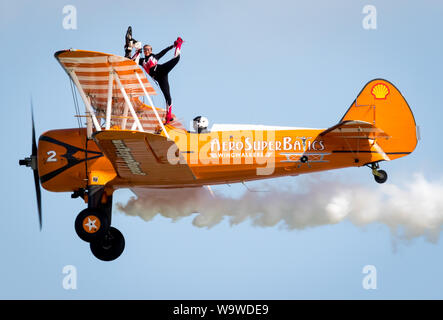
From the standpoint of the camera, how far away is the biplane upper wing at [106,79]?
15.5 meters

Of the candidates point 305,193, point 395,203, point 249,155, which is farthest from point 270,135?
point 395,203

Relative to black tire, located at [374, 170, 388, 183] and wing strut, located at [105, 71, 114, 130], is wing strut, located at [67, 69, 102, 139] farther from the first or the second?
black tire, located at [374, 170, 388, 183]

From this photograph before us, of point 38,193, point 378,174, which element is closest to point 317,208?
point 378,174

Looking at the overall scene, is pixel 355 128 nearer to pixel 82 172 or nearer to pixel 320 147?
pixel 320 147

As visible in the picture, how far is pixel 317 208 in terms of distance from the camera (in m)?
17.5

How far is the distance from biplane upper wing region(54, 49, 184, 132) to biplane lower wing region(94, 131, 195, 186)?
25.2 inches

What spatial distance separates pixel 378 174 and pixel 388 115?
3.57ft

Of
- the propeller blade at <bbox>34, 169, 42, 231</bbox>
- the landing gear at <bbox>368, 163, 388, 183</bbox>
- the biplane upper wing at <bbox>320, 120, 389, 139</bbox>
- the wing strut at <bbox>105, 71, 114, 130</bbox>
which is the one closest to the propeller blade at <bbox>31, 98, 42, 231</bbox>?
the propeller blade at <bbox>34, 169, 42, 231</bbox>

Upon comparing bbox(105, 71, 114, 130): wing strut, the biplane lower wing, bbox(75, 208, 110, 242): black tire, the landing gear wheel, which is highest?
bbox(105, 71, 114, 130): wing strut

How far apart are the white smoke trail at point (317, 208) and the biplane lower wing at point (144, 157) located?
147 cm

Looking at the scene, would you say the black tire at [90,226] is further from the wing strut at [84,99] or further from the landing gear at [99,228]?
Result: the wing strut at [84,99]

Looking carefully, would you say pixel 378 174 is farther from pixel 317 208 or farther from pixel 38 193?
pixel 38 193

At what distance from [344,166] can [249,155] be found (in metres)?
1.71

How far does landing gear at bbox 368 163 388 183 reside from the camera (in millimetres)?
16594
